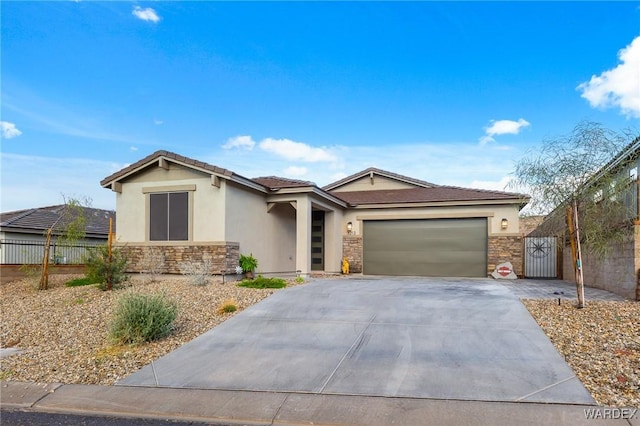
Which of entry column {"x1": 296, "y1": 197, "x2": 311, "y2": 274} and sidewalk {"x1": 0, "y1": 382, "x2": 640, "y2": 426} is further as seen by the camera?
entry column {"x1": 296, "y1": 197, "x2": 311, "y2": 274}

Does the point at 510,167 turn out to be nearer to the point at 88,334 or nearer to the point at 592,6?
the point at 592,6

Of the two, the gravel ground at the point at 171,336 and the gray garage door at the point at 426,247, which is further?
the gray garage door at the point at 426,247

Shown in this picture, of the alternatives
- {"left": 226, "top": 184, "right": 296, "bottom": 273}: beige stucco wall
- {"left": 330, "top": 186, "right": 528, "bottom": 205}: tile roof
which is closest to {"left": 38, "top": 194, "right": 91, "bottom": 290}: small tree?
{"left": 226, "top": 184, "right": 296, "bottom": 273}: beige stucco wall

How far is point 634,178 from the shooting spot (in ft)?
29.0

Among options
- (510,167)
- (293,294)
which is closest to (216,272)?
(293,294)

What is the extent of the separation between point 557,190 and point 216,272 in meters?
9.45

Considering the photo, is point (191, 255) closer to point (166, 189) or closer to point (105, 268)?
point (166, 189)

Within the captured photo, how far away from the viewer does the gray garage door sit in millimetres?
16781

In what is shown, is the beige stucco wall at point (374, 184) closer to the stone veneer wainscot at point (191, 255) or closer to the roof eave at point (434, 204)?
the roof eave at point (434, 204)

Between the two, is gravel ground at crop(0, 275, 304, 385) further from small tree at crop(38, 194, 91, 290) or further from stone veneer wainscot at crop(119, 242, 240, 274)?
small tree at crop(38, 194, 91, 290)

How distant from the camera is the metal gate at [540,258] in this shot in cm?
1667

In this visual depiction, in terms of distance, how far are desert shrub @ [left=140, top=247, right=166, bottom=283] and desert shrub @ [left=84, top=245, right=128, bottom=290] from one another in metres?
2.13

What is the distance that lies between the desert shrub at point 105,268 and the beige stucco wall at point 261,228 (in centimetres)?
321

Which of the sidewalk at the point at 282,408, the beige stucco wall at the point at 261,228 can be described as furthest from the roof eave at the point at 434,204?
the sidewalk at the point at 282,408
